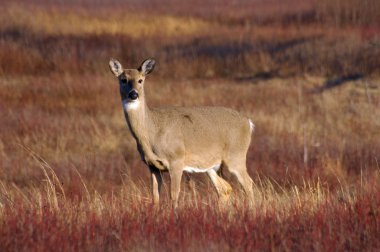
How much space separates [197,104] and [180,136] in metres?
11.0

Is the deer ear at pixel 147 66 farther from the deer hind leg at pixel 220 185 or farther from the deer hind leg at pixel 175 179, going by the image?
the deer hind leg at pixel 220 185

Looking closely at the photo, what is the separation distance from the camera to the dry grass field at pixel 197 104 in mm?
7242

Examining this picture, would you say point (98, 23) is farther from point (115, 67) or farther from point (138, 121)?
point (138, 121)

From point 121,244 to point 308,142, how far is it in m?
10.4

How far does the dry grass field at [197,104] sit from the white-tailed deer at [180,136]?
37 centimetres

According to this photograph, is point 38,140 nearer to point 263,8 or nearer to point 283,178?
point 283,178

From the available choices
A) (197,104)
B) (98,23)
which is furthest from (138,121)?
(98,23)

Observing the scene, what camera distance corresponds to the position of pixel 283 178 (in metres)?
13.7

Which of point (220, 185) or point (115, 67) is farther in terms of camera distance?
point (220, 185)

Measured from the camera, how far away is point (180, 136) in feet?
33.9

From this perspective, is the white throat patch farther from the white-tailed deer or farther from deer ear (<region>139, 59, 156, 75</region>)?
deer ear (<region>139, 59, 156, 75</region>)

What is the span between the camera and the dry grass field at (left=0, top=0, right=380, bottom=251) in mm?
7242

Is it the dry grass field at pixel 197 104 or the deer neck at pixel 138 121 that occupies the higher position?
the deer neck at pixel 138 121

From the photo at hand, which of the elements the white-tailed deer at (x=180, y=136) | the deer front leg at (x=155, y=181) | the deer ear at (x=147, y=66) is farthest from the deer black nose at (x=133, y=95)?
the deer front leg at (x=155, y=181)
